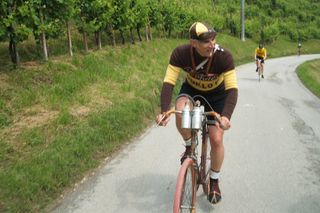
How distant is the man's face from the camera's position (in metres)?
4.29

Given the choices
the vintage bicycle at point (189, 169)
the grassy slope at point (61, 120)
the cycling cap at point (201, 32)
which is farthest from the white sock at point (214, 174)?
the grassy slope at point (61, 120)

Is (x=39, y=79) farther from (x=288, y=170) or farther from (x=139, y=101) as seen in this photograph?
(x=288, y=170)

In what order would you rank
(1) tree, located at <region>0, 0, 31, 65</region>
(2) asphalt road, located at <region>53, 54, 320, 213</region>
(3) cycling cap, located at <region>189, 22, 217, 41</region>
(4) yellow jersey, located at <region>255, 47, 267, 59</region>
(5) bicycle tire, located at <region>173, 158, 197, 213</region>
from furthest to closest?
(4) yellow jersey, located at <region>255, 47, 267, 59</region>, (1) tree, located at <region>0, 0, 31, 65</region>, (2) asphalt road, located at <region>53, 54, 320, 213</region>, (3) cycling cap, located at <region>189, 22, 217, 41</region>, (5) bicycle tire, located at <region>173, 158, 197, 213</region>

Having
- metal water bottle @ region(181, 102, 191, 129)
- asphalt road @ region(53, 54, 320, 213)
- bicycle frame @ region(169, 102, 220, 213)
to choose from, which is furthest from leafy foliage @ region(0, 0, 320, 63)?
metal water bottle @ region(181, 102, 191, 129)

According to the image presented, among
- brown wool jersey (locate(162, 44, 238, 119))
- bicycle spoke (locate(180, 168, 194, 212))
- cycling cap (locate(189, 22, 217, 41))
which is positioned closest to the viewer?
bicycle spoke (locate(180, 168, 194, 212))

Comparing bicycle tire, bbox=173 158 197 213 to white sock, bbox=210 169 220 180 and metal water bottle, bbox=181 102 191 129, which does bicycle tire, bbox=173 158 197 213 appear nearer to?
metal water bottle, bbox=181 102 191 129

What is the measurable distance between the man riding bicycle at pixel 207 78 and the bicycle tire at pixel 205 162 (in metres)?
0.08

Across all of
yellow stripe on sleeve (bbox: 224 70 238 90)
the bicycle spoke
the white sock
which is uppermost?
yellow stripe on sleeve (bbox: 224 70 238 90)

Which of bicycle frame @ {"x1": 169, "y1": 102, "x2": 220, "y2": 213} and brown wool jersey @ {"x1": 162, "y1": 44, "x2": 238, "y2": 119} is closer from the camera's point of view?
bicycle frame @ {"x1": 169, "y1": 102, "x2": 220, "y2": 213}

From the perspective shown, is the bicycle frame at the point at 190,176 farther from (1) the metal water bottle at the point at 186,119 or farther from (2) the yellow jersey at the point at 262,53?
(2) the yellow jersey at the point at 262,53

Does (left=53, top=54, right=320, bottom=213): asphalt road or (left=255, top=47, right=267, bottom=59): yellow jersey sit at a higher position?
(left=53, top=54, right=320, bottom=213): asphalt road

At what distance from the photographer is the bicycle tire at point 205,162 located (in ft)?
16.3

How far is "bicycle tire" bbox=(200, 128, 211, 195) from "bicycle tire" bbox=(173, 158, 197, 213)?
62 centimetres

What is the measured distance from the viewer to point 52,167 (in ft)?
20.4
